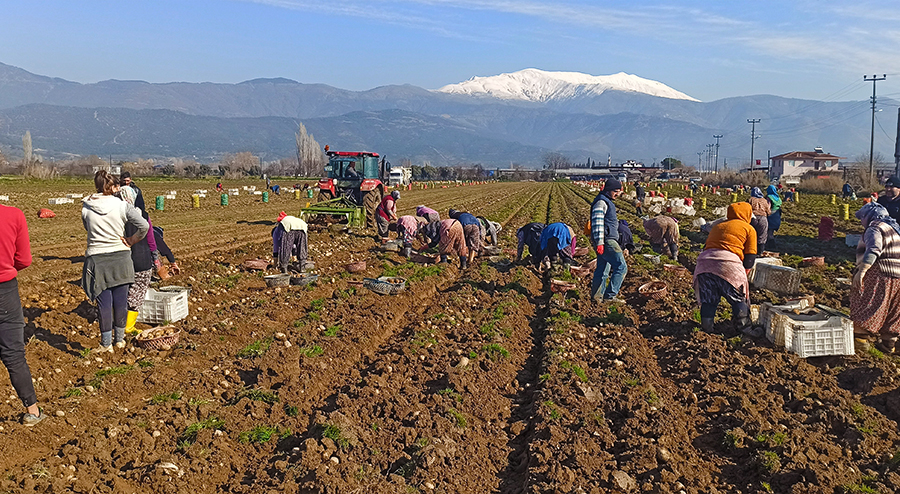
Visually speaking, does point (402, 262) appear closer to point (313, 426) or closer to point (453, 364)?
point (453, 364)

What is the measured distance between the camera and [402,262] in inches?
570

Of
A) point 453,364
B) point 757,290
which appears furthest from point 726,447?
point 757,290

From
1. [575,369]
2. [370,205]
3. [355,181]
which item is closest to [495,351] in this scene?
[575,369]

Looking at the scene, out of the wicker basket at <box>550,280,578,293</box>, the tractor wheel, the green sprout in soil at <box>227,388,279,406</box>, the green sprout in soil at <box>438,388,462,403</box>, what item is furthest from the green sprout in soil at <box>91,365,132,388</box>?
the tractor wheel

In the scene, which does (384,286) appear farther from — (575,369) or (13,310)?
(13,310)

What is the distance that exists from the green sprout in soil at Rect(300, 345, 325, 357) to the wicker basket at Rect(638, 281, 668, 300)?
Result: 17.9 ft

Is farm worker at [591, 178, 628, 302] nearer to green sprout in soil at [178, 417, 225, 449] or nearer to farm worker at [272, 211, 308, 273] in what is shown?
farm worker at [272, 211, 308, 273]

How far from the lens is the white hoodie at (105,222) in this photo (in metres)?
7.10

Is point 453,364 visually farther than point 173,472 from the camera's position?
Yes

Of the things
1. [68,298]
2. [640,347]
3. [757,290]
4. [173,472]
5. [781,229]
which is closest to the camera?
[173,472]

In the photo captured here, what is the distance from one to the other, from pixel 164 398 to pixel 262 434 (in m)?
1.26

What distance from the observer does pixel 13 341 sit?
18.2 ft

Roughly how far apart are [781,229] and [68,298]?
19652 millimetres

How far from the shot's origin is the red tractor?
2092 centimetres
